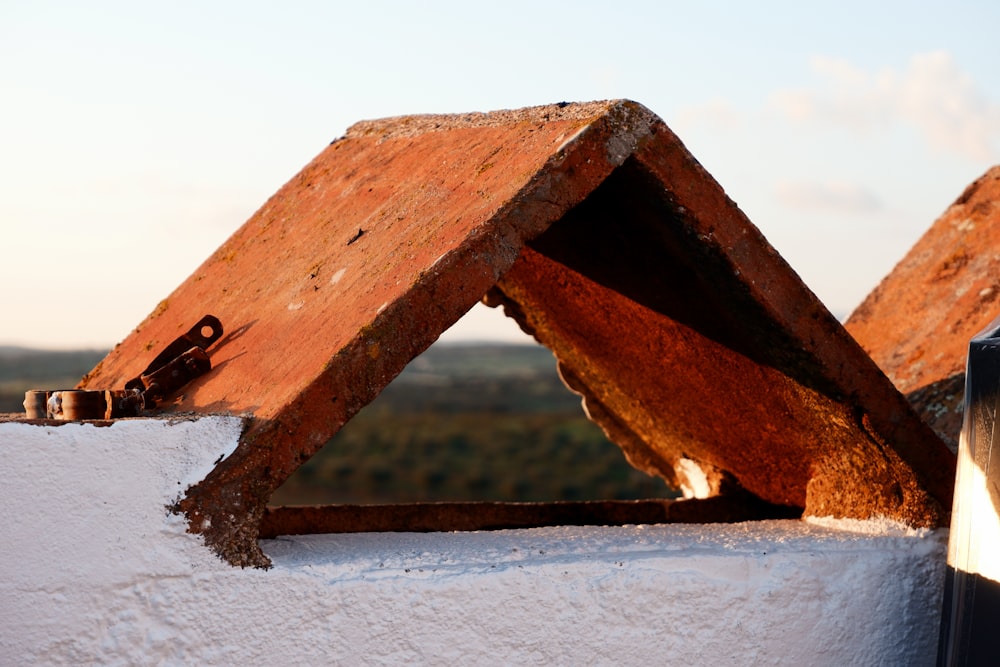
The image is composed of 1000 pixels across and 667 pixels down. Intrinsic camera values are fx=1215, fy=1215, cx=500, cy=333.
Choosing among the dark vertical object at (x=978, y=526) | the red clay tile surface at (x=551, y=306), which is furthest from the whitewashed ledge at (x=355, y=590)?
the dark vertical object at (x=978, y=526)

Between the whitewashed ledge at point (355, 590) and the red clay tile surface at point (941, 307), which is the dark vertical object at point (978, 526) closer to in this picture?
the whitewashed ledge at point (355, 590)

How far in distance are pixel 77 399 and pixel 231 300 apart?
99 cm

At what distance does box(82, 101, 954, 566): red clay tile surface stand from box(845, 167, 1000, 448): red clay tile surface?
1.96 ft

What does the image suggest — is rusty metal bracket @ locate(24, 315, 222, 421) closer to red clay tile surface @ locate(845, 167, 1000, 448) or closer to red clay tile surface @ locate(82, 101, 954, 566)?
red clay tile surface @ locate(82, 101, 954, 566)

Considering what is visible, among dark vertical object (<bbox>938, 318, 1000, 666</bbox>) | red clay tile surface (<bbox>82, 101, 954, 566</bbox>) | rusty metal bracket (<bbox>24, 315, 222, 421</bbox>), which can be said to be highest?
rusty metal bracket (<bbox>24, 315, 222, 421</bbox>)

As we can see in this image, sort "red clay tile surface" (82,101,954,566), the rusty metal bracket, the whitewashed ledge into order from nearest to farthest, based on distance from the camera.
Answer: the whitewashed ledge → "red clay tile surface" (82,101,954,566) → the rusty metal bracket

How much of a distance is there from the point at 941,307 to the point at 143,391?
3.02 m

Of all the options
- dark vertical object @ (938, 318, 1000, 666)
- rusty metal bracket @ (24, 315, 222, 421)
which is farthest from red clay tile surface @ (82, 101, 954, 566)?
dark vertical object @ (938, 318, 1000, 666)

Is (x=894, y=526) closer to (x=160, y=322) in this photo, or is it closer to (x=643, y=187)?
(x=643, y=187)

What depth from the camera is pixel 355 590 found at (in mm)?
2822

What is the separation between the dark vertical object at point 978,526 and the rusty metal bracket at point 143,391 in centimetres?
209

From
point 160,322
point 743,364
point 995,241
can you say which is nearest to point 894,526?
point 743,364

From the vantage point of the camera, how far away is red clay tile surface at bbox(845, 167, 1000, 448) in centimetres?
420

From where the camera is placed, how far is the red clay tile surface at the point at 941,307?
4203 mm
